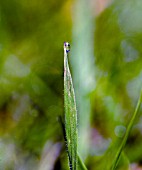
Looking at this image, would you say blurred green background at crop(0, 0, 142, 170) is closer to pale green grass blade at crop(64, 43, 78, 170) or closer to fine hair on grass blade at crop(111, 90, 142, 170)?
fine hair on grass blade at crop(111, 90, 142, 170)

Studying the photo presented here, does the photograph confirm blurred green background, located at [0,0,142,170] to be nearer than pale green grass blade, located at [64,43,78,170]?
No

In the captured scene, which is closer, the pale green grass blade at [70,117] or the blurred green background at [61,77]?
the pale green grass blade at [70,117]

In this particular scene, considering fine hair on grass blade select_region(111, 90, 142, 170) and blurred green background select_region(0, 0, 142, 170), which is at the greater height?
blurred green background select_region(0, 0, 142, 170)

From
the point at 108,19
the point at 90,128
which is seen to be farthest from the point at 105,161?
the point at 108,19

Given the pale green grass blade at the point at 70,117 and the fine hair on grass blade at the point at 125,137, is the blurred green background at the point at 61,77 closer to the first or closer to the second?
the fine hair on grass blade at the point at 125,137

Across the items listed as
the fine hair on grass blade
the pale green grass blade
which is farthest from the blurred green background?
the pale green grass blade

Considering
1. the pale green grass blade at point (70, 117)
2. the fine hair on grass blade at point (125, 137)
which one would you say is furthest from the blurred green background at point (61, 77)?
the pale green grass blade at point (70, 117)

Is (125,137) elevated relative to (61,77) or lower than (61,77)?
lower

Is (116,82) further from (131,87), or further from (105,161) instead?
(105,161)
